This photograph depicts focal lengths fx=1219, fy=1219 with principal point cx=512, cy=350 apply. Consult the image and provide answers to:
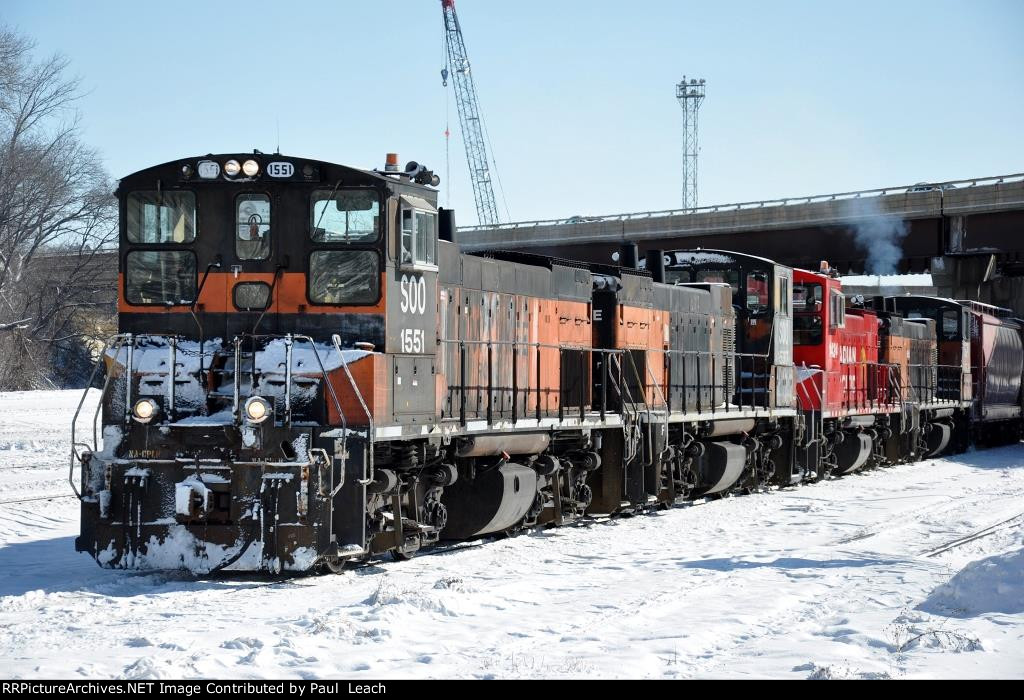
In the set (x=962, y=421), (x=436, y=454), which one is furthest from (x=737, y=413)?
(x=962, y=421)

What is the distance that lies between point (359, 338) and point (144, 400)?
1783 millimetres

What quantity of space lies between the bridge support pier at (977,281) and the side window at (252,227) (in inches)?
1189

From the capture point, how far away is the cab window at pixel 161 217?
1033 centimetres

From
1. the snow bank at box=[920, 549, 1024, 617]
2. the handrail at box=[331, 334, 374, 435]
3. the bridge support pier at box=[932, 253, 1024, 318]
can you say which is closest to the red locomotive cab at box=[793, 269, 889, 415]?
the snow bank at box=[920, 549, 1024, 617]

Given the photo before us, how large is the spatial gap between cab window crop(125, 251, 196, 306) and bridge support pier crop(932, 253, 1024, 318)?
30.5 metres

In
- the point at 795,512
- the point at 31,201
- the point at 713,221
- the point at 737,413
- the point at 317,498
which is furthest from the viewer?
the point at 713,221

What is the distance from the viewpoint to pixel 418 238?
1030 centimetres

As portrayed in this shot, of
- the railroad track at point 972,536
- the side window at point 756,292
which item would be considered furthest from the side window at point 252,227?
the side window at point 756,292

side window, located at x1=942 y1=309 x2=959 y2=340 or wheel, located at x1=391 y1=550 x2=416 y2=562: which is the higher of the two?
side window, located at x1=942 y1=309 x2=959 y2=340

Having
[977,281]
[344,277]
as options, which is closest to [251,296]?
[344,277]

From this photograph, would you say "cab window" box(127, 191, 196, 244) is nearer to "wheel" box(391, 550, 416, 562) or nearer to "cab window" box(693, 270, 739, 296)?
"wheel" box(391, 550, 416, 562)

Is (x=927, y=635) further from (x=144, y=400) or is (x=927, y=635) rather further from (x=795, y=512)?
(x=795, y=512)

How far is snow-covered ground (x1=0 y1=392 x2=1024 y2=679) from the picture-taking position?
6691mm
